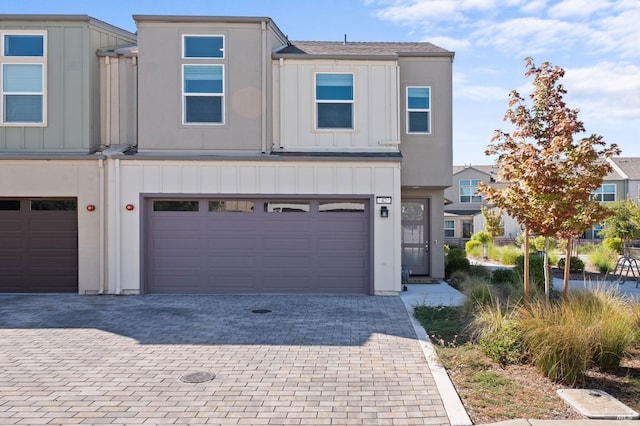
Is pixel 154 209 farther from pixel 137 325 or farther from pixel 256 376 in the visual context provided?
pixel 256 376

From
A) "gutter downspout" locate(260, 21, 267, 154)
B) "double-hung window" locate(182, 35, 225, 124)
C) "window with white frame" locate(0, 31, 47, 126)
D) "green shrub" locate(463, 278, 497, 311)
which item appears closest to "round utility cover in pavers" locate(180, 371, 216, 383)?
"green shrub" locate(463, 278, 497, 311)

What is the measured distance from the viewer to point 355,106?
1295 centimetres

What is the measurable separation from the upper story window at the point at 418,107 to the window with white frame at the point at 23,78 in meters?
9.74

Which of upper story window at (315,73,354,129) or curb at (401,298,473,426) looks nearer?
curb at (401,298,473,426)

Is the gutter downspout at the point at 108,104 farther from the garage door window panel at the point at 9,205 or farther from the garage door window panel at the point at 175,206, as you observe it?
the garage door window panel at the point at 9,205

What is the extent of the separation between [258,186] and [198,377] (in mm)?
6759

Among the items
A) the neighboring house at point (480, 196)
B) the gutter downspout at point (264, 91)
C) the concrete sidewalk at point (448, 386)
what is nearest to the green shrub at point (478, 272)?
the concrete sidewalk at point (448, 386)

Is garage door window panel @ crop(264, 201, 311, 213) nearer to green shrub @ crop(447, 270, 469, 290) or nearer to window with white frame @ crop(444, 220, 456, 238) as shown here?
green shrub @ crop(447, 270, 469, 290)

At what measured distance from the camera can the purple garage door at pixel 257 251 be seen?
12344mm

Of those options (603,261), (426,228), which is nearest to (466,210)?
(603,261)

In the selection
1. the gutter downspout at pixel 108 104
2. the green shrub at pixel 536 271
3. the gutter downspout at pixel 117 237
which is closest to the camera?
the green shrub at pixel 536 271

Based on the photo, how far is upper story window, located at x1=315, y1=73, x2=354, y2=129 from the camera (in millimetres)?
13016

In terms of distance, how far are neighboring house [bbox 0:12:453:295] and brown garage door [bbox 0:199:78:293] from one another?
0.12 m

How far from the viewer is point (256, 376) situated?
609 centimetres
